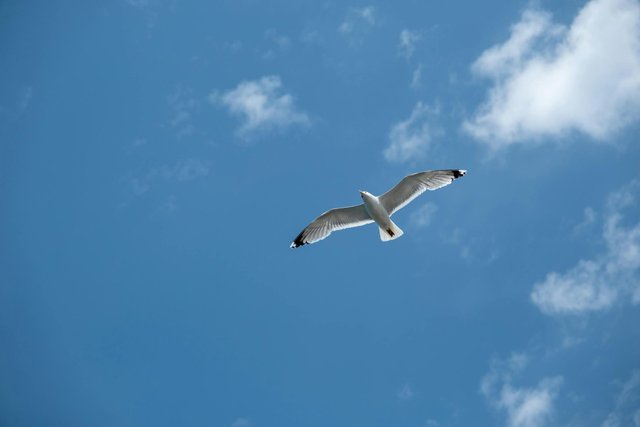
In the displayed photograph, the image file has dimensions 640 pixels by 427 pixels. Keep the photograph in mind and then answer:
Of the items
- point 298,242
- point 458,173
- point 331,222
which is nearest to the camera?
point 458,173

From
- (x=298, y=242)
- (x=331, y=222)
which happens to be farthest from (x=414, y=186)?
(x=298, y=242)

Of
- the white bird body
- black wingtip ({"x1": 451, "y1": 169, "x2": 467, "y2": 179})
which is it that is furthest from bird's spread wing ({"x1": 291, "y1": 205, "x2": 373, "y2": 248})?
black wingtip ({"x1": 451, "y1": 169, "x2": 467, "y2": 179})

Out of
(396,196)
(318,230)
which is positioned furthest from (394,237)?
(318,230)

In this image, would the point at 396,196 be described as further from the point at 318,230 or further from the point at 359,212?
the point at 318,230

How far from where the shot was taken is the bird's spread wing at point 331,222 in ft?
48.8

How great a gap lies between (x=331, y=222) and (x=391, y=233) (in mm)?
1478

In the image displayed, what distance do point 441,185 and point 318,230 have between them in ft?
9.35

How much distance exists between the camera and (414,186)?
14523 mm

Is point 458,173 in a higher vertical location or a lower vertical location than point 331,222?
lower

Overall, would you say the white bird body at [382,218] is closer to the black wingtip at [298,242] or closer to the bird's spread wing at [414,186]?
the bird's spread wing at [414,186]

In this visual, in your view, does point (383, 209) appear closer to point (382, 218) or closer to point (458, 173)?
point (382, 218)

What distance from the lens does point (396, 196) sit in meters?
14.6

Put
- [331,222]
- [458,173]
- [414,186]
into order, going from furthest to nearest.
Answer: [331,222], [414,186], [458,173]

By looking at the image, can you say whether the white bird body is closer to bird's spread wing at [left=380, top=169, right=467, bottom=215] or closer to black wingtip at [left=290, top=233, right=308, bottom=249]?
bird's spread wing at [left=380, top=169, right=467, bottom=215]
